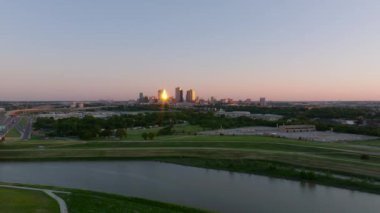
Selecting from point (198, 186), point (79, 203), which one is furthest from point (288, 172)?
point (79, 203)

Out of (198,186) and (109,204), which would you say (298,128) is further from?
(109,204)

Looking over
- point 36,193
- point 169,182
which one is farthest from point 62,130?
point 36,193

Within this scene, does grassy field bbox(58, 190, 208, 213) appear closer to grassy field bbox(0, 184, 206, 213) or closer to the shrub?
grassy field bbox(0, 184, 206, 213)

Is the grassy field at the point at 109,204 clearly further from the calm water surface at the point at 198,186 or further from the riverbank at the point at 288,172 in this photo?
the riverbank at the point at 288,172

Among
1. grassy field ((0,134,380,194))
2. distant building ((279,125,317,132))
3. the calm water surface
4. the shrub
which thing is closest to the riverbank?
grassy field ((0,134,380,194))

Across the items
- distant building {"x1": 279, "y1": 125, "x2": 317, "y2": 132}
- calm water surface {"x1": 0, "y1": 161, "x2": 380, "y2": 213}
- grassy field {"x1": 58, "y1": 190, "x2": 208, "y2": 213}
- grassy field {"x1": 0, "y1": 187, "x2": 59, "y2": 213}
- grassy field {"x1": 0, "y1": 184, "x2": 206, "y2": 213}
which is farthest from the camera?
distant building {"x1": 279, "y1": 125, "x2": 317, "y2": 132}

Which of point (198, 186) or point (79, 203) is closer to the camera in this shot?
point (79, 203)
